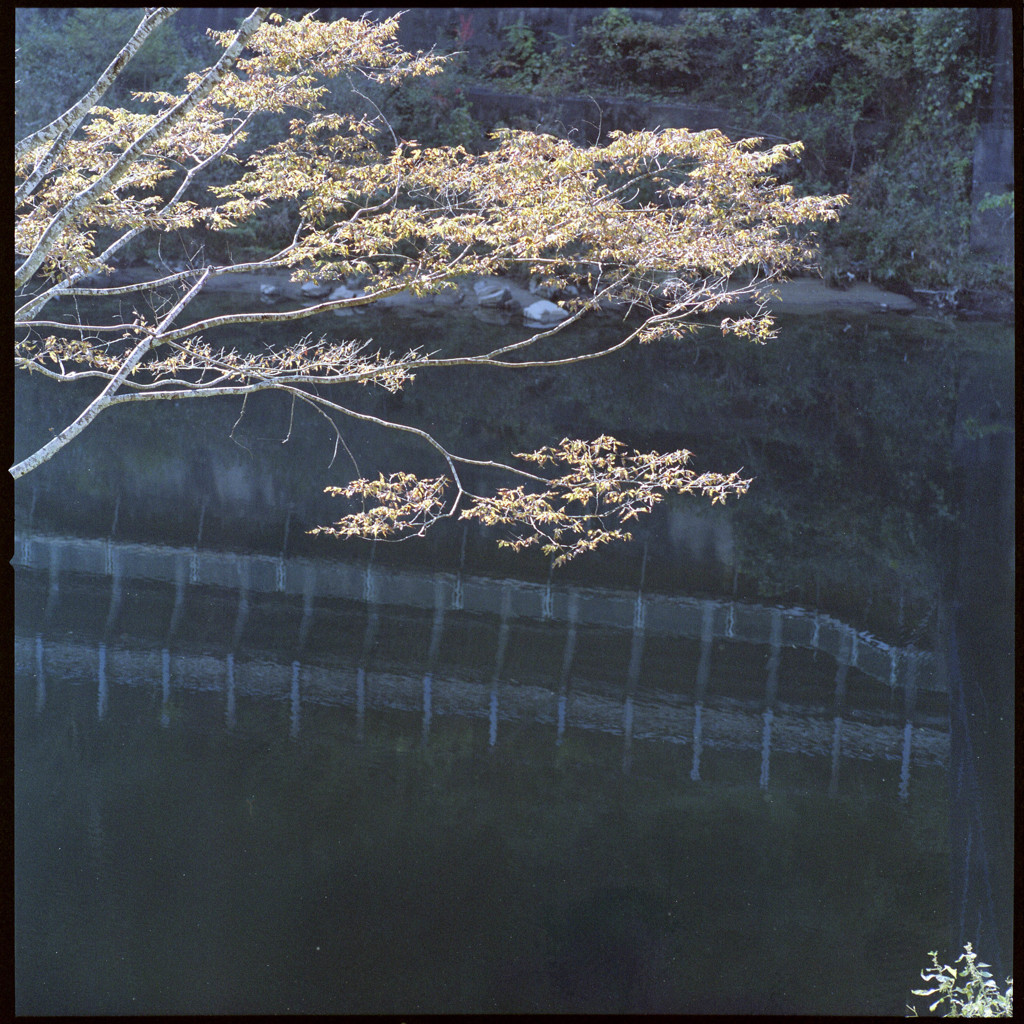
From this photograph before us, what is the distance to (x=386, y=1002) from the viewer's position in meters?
3.57

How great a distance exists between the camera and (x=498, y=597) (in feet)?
21.9

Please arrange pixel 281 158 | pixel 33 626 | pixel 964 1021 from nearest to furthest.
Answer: pixel 964 1021
pixel 281 158
pixel 33 626

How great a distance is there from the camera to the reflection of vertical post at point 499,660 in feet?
17.1

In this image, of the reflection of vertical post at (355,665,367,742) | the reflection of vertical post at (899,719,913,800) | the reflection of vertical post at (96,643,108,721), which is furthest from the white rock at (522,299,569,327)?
the reflection of vertical post at (899,719,913,800)

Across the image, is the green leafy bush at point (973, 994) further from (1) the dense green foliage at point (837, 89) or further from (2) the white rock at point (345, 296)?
(2) the white rock at point (345, 296)

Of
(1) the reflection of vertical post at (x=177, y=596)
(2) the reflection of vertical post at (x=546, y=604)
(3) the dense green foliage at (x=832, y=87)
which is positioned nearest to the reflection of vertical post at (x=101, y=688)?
(1) the reflection of vertical post at (x=177, y=596)

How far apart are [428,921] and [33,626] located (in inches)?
137

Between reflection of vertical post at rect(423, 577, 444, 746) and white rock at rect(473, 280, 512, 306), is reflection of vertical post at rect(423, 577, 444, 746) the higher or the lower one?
the lower one

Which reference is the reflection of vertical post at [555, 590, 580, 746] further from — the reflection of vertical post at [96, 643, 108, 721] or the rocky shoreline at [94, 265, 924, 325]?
the rocky shoreline at [94, 265, 924, 325]

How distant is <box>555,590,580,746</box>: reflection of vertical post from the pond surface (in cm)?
2

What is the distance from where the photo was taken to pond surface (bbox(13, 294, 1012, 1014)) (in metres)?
3.72

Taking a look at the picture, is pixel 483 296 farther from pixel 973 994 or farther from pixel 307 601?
pixel 973 994

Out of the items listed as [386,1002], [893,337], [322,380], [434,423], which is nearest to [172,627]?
[322,380]

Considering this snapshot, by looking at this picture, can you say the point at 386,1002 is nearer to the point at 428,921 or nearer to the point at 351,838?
the point at 428,921
